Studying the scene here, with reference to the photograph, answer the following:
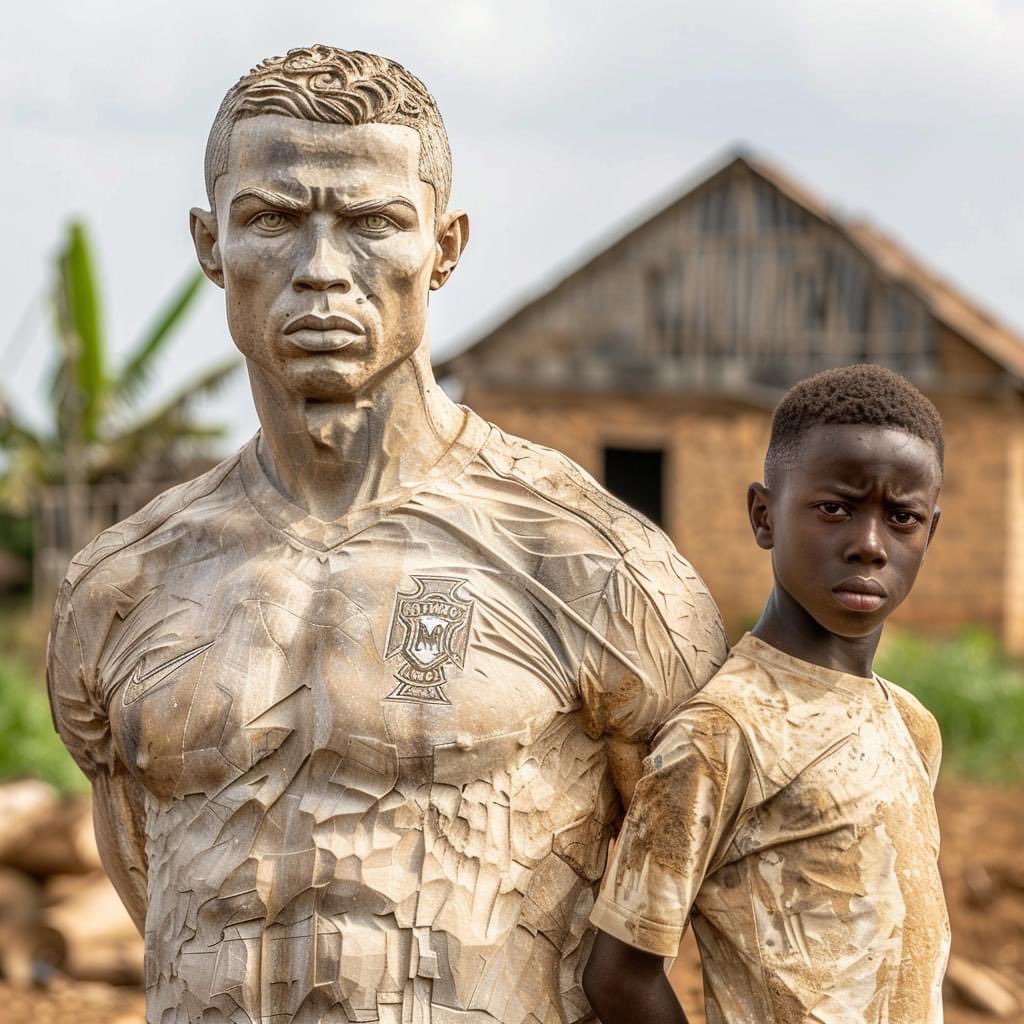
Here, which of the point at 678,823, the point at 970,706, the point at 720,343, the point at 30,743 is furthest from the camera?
the point at 720,343

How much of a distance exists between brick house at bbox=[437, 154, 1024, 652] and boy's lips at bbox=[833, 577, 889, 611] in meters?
13.2

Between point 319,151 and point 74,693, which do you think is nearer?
point 319,151

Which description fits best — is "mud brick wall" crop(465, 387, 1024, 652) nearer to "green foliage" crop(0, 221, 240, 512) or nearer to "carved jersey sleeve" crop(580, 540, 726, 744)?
"green foliage" crop(0, 221, 240, 512)

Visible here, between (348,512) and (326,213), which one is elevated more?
(326,213)

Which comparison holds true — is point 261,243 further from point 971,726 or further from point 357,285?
point 971,726

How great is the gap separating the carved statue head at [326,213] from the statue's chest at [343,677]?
328mm

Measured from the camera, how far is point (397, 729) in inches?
105

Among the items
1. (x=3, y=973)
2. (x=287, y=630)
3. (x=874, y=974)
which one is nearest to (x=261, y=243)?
(x=287, y=630)

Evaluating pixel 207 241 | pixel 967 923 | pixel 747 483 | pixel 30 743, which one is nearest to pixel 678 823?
pixel 207 241

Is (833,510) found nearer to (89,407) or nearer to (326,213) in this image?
(326,213)

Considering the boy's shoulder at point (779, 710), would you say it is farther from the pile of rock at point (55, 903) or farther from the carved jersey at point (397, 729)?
the pile of rock at point (55, 903)

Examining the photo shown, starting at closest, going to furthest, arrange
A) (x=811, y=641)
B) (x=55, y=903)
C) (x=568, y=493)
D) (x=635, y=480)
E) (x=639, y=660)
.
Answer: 1. (x=811, y=641)
2. (x=639, y=660)
3. (x=568, y=493)
4. (x=55, y=903)
5. (x=635, y=480)

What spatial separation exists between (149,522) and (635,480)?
1718 centimetres

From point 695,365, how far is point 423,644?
1466cm
